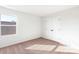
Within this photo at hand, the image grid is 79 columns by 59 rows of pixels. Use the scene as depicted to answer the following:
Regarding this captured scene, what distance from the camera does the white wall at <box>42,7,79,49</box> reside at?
4843 millimetres

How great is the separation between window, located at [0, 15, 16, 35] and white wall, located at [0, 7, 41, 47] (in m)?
0.24

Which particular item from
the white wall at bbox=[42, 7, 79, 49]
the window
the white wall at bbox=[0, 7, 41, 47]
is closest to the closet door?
the white wall at bbox=[42, 7, 79, 49]

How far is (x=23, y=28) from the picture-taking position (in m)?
6.55

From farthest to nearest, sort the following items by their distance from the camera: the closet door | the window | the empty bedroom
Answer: the closet door < the window < the empty bedroom

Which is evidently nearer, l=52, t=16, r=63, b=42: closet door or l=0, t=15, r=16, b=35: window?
l=0, t=15, r=16, b=35: window

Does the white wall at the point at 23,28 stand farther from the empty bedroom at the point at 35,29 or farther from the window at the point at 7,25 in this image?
the window at the point at 7,25

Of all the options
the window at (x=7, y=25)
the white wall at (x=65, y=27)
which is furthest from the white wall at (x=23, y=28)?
the white wall at (x=65, y=27)

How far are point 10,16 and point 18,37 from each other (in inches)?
59.8

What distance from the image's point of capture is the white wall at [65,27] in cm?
484

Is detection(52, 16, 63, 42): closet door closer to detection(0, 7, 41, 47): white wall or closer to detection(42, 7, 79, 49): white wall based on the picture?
detection(42, 7, 79, 49): white wall

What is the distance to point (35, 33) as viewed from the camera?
27.1ft

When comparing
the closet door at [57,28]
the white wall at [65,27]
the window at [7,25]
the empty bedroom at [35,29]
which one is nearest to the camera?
the empty bedroom at [35,29]
